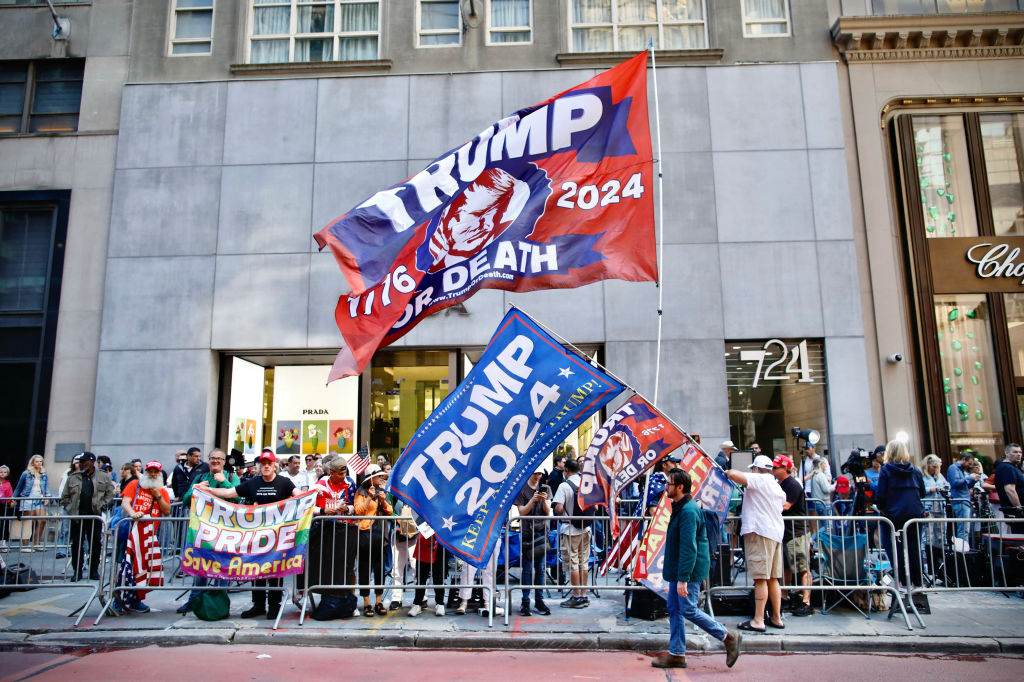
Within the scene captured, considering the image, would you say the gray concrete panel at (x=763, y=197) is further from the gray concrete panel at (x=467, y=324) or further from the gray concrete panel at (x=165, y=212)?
the gray concrete panel at (x=165, y=212)

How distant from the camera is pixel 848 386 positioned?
54.6ft

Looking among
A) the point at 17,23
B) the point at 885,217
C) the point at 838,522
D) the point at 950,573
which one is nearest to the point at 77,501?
the point at 838,522

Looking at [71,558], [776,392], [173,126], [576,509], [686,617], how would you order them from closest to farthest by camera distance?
[686,617], [576,509], [71,558], [776,392], [173,126]

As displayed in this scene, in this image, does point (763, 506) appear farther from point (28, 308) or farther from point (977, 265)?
point (28, 308)

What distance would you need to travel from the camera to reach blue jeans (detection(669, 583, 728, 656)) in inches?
277

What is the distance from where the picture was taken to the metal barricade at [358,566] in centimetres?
907

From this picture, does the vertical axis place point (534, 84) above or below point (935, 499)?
above

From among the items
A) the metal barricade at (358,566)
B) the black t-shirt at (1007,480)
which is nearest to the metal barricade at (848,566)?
the black t-shirt at (1007,480)

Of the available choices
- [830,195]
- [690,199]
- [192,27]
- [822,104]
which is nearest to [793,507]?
[690,199]

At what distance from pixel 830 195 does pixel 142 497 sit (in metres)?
15.6

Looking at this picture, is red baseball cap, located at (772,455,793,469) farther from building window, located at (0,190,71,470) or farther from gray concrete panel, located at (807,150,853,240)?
building window, located at (0,190,71,470)

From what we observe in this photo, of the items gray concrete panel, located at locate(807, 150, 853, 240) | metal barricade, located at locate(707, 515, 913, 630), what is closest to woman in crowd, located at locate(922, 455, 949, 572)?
metal barricade, located at locate(707, 515, 913, 630)

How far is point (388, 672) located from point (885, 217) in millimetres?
15699

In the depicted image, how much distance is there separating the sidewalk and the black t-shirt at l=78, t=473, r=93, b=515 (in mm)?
1822
